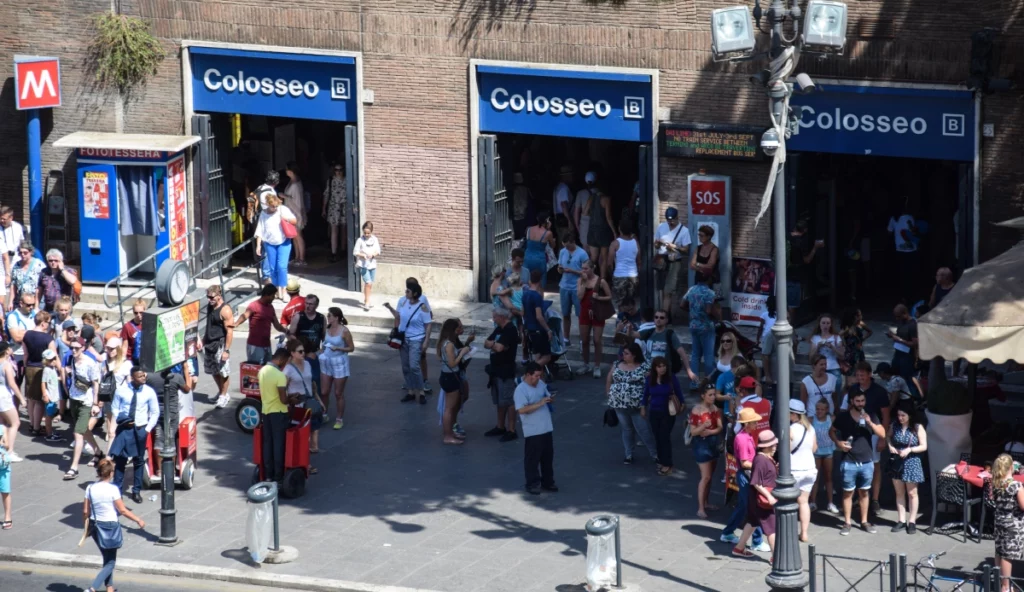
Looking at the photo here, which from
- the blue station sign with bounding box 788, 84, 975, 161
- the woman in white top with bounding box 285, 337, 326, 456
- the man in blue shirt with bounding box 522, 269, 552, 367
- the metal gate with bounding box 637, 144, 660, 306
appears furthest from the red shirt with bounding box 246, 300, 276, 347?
the blue station sign with bounding box 788, 84, 975, 161

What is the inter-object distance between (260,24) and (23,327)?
7.52 meters

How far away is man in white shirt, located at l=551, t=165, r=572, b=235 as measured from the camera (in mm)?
28234

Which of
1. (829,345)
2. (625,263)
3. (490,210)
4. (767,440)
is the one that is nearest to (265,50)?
(490,210)

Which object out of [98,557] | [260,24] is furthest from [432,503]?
[260,24]

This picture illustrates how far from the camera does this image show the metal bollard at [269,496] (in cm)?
1742

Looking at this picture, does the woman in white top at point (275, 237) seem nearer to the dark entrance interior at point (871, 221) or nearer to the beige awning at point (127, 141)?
the beige awning at point (127, 141)

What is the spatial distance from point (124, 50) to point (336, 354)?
30.3 feet

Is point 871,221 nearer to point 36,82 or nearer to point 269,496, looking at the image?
point 269,496

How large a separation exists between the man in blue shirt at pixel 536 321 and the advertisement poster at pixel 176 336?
4476mm

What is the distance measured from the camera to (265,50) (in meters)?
27.6

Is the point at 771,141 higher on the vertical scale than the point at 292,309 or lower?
higher

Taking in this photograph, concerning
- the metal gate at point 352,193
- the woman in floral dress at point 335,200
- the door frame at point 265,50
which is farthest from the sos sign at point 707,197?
the woman in floral dress at point 335,200

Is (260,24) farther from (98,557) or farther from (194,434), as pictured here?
(98,557)

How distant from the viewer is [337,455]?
2083cm
